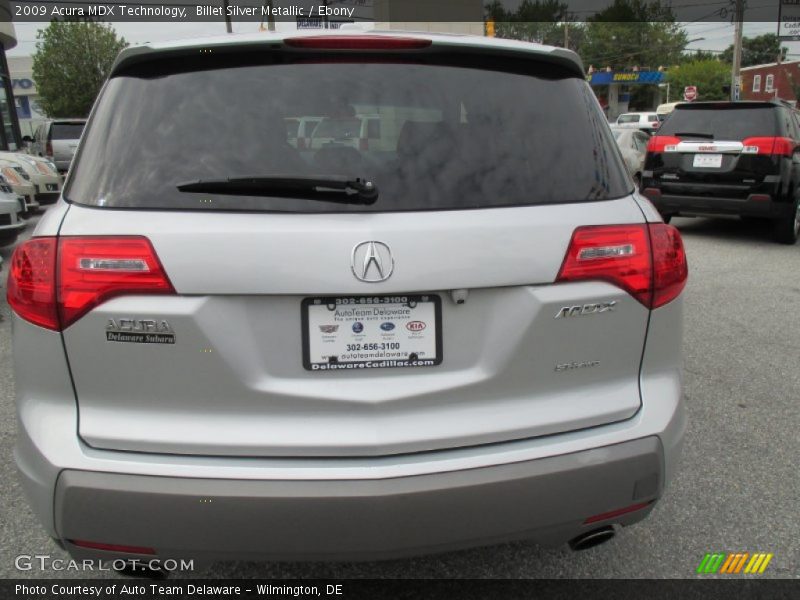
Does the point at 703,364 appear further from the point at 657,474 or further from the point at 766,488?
the point at 657,474

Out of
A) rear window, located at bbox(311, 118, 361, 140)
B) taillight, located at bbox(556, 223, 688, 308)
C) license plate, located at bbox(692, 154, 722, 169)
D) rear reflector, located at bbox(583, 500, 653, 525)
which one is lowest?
rear reflector, located at bbox(583, 500, 653, 525)

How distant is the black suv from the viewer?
8258mm

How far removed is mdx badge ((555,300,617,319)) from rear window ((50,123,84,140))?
21.6 metres

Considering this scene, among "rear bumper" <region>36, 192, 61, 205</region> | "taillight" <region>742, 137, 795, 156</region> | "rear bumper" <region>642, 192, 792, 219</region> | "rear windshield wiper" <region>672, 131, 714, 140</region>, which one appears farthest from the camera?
"rear bumper" <region>36, 192, 61, 205</region>

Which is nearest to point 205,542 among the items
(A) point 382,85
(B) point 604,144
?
(A) point 382,85

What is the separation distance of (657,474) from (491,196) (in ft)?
3.02

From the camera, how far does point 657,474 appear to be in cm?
193

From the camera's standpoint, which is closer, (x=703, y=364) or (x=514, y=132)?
(x=514, y=132)

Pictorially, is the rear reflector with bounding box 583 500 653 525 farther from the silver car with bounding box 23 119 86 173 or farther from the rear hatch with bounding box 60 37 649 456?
the silver car with bounding box 23 119 86 173

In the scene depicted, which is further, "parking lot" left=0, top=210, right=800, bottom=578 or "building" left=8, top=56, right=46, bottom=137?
"building" left=8, top=56, right=46, bottom=137

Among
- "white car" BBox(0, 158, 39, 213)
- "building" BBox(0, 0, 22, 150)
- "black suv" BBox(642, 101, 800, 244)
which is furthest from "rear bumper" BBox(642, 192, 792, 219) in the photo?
"building" BBox(0, 0, 22, 150)

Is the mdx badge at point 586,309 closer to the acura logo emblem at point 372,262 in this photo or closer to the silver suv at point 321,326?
the silver suv at point 321,326

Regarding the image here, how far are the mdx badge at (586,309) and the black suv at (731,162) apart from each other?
756 centimetres

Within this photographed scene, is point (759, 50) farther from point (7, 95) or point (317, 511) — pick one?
point (317, 511)
